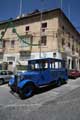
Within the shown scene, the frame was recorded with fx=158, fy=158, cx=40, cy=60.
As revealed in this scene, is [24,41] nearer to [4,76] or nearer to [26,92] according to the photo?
[4,76]

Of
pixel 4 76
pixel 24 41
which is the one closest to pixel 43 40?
pixel 24 41

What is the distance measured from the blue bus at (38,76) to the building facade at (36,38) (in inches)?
440

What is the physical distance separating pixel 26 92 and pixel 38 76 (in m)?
1.57

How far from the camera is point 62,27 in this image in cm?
2709

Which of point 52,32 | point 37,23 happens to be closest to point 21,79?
point 52,32

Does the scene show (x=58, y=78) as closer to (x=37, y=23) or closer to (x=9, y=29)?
(x=37, y=23)

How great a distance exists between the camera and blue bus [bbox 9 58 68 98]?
1012 cm

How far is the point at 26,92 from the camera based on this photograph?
10.2 metres

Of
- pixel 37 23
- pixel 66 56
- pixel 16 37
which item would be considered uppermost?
pixel 37 23

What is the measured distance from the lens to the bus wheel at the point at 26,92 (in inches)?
388

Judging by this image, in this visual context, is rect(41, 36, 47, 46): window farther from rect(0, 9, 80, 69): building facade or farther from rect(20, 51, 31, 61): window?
rect(20, 51, 31, 61): window

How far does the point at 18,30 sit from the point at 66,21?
9.00m

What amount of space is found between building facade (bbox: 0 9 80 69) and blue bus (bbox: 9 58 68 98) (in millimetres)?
11183

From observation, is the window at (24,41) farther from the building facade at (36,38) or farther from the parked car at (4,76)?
the parked car at (4,76)
